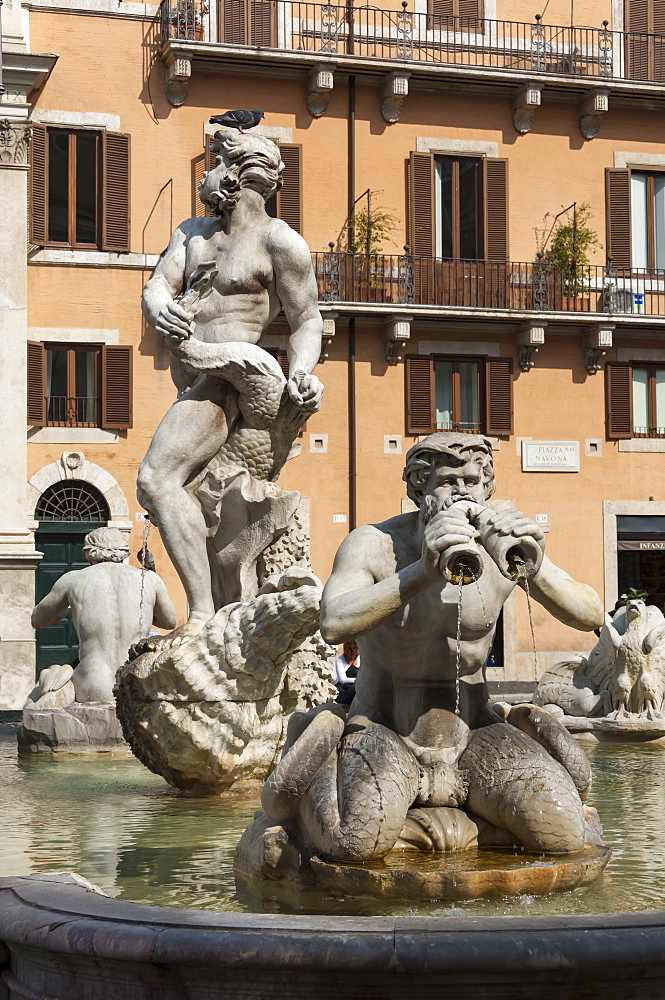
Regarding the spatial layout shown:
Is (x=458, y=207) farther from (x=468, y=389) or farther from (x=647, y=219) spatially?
(x=647, y=219)

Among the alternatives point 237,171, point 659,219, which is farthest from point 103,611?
point 659,219

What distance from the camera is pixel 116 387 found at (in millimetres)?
24531

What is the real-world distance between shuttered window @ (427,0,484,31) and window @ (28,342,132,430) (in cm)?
832

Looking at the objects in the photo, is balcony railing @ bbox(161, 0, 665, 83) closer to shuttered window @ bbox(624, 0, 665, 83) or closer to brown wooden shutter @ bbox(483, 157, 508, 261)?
shuttered window @ bbox(624, 0, 665, 83)

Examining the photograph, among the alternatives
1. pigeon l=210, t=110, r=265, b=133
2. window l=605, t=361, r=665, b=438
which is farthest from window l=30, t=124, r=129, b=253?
pigeon l=210, t=110, r=265, b=133

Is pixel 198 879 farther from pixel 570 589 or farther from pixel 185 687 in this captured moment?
pixel 185 687

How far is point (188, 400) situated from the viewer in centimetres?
662

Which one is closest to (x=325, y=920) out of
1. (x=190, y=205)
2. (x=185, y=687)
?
(x=185, y=687)

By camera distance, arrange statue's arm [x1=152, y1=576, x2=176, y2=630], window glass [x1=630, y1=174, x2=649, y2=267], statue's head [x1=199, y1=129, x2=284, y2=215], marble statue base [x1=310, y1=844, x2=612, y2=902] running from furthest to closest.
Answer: window glass [x1=630, y1=174, x2=649, y2=267] → statue's arm [x1=152, y1=576, x2=176, y2=630] → statue's head [x1=199, y1=129, x2=284, y2=215] → marble statue base [x1=310, y1=844, x2=612, y2=902]

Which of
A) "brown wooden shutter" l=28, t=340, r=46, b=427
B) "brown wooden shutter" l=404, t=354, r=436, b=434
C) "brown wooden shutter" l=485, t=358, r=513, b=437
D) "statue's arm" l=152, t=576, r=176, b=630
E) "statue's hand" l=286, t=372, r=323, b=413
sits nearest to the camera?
"statue's hand" l=286, t=372, r=323, b=413

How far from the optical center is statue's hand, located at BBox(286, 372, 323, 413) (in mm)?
6562

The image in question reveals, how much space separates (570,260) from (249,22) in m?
6.82

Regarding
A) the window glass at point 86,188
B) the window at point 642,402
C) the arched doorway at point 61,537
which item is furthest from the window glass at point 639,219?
the arched doorway at point 61,537

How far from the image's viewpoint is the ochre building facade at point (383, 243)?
24.5 meters
